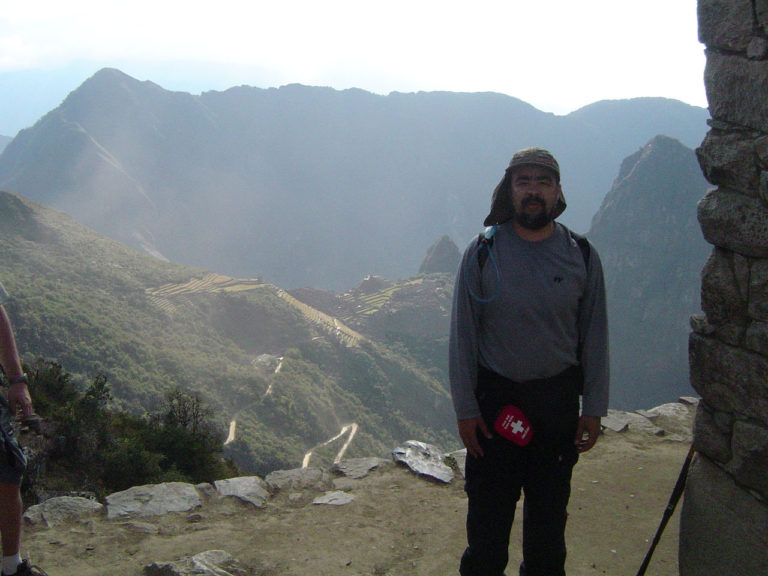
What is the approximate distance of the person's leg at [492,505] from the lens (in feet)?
7.88

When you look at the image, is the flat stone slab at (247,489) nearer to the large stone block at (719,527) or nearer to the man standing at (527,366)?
the man standing at (527,366)

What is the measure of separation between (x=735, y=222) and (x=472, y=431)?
1483mm

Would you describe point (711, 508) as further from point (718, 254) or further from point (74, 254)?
point (74, 254)

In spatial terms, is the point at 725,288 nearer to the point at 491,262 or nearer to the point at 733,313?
the point at 733,313

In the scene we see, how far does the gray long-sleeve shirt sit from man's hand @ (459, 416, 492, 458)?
3cm

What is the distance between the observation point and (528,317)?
235 cm

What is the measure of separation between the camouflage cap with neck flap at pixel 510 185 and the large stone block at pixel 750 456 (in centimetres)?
127

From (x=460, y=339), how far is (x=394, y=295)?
5608cm

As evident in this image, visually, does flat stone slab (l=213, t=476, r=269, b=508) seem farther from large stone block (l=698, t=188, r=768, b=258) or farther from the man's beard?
large stone block (l=698, t=188, r=768, b=258)

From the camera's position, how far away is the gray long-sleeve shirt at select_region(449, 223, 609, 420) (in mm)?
2357

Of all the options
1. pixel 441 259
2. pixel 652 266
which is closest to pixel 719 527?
pixel 441 259

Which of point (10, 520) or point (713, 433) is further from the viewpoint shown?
point (10, 520)

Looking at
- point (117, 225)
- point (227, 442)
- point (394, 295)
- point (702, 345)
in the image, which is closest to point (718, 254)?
point (702, 345)

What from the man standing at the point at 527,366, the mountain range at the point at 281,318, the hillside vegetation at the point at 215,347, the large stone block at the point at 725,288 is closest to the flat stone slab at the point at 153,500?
the man standing at the point at 527,366
